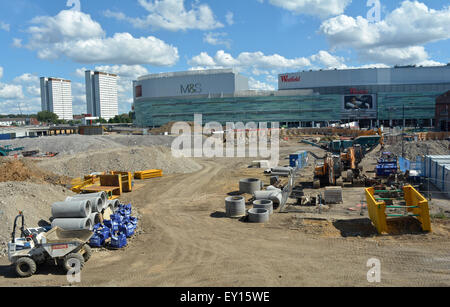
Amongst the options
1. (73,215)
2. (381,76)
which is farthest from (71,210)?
(381,76)

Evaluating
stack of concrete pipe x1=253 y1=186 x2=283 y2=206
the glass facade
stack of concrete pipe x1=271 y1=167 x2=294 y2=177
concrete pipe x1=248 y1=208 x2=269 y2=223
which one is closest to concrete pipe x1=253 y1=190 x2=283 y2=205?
stack of concrete pipe x1=253 y1=186 x2=283 y2=206

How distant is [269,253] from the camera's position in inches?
460

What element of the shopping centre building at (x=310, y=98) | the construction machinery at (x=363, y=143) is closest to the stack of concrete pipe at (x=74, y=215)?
the construction machinery at (x=363, y=143)

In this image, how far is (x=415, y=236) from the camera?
1261 centimetres

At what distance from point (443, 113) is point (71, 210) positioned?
82293 millimetres

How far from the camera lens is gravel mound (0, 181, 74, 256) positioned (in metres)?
12.9

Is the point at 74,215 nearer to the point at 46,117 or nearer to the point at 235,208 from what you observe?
the point at 235,208

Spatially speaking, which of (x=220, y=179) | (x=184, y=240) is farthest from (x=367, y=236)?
(x=220, y=179)

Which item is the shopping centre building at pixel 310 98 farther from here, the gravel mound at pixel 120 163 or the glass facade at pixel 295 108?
the gravel mound at pixel 120 163

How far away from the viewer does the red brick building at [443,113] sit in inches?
2876

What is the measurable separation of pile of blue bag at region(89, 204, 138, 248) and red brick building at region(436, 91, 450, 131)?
79.0 metres

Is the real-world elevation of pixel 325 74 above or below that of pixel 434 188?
above
